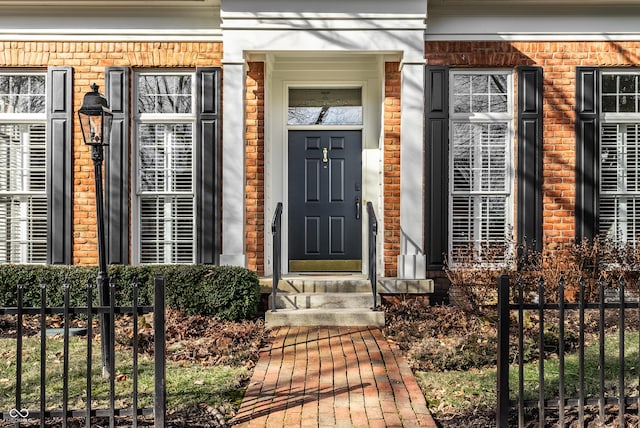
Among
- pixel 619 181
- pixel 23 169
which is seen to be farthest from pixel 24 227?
pixel 619 181

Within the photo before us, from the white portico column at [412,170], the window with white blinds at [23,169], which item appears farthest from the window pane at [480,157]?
the window with white blinds at [23,169]

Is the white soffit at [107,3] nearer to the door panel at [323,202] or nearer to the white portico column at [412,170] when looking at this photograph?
the door panel at [323,202]

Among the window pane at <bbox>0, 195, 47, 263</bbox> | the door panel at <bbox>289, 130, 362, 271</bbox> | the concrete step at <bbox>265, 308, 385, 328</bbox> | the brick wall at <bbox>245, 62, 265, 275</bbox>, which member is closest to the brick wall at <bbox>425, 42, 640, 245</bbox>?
the door panel at <bbox>289, 130, 362, 271</bbox>

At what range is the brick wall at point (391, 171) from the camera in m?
7.71

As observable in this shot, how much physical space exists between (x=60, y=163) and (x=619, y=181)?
24.1ft

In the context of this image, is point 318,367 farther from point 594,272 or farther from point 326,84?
point 326,84

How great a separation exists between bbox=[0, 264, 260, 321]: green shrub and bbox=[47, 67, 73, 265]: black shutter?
508 millimetres

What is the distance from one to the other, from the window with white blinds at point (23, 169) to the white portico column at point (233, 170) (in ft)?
8.27

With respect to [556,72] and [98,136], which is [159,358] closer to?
[98,136]

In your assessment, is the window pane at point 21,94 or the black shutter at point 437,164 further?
the window pane at point 21,94

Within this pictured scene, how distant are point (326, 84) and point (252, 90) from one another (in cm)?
125

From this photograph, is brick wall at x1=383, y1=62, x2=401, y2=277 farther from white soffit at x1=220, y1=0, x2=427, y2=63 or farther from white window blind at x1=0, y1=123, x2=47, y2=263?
white window blind at x1=0, y1=123, x2=47, y2=263

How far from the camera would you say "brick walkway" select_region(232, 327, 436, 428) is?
12.8 ft

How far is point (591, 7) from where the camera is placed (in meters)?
7.70
